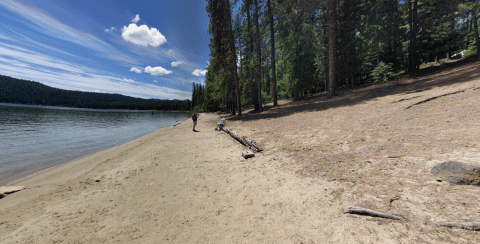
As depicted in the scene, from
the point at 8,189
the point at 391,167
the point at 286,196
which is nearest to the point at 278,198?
the point at 286,196

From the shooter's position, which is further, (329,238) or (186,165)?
(186,165)

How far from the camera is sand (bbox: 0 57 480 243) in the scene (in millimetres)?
2668

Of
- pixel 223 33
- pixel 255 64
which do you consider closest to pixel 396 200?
pixel 255 64

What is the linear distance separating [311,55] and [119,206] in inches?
976

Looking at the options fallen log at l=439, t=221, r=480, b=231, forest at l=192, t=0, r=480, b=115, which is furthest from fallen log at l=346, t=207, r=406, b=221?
forest at l=192, t=0, r=480, b=115

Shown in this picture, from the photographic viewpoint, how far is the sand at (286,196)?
2668 millimetres

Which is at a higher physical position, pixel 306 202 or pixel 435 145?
pixel 435 145

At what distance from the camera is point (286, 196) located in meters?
3.80

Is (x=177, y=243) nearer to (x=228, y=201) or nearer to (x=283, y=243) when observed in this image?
(x=228, y=201)

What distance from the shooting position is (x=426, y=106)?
24.8ft

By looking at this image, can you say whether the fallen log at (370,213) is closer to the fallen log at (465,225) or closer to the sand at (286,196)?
the sand at (286,196)

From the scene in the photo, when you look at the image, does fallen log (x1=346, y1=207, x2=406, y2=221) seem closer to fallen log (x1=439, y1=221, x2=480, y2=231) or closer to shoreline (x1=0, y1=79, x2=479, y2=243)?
shoreline (x1=0, y1=79, x2=479, y2=243)

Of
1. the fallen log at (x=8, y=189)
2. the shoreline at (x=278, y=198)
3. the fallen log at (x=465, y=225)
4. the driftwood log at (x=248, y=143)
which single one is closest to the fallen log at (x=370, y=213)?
the shoreline at (x=278, y=198)

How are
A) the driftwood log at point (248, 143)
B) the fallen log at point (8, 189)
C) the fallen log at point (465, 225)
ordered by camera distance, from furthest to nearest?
the driftwood log at point (248, 143), the fallen log at point (8, 189), the fallen log at point (465, 225)
